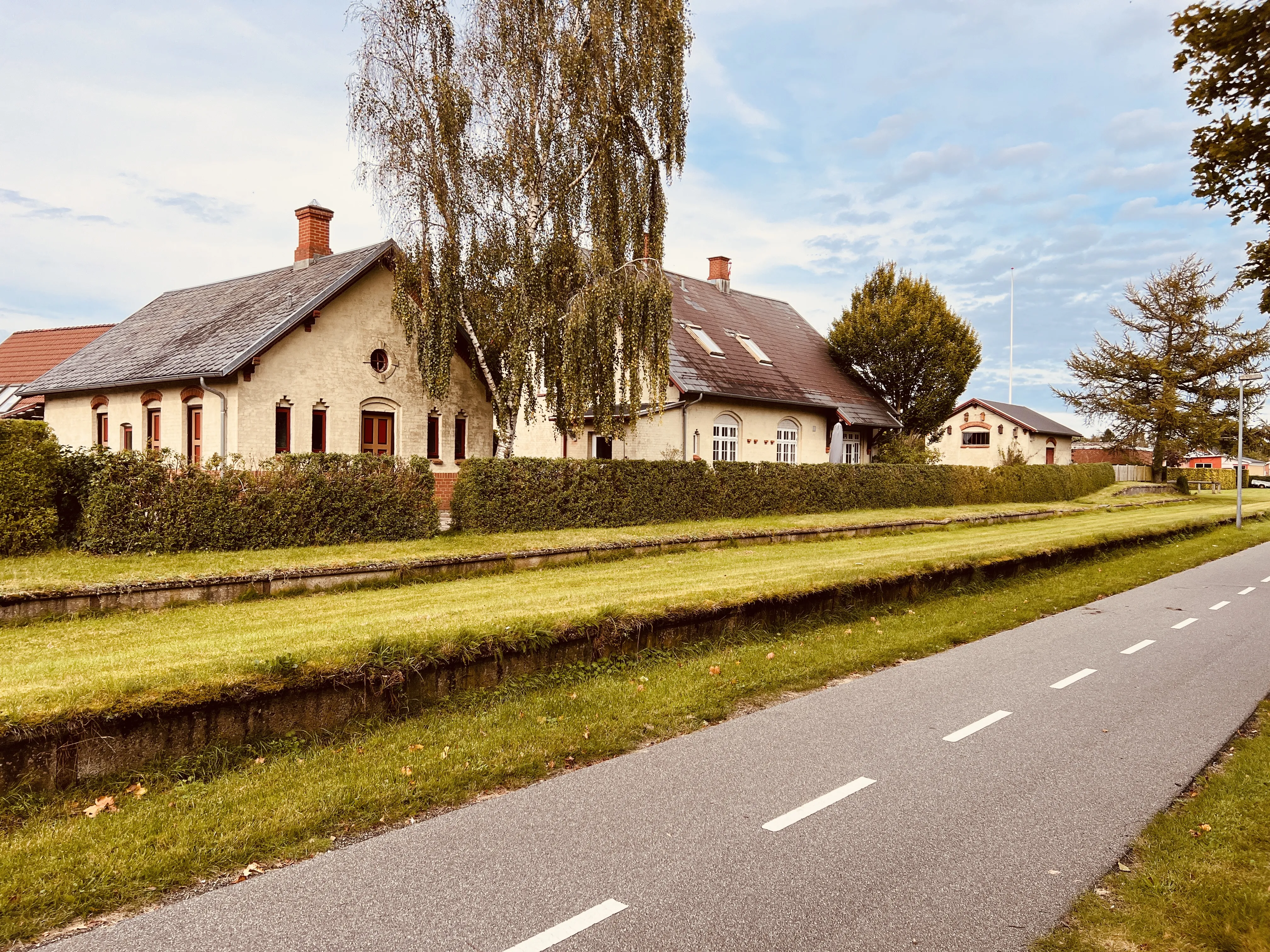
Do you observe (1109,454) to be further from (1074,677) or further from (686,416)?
(1074,677)

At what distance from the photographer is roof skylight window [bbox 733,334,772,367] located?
33.4 meters

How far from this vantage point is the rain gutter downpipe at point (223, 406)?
66.2 ft

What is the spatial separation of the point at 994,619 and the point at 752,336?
25376 millimetres

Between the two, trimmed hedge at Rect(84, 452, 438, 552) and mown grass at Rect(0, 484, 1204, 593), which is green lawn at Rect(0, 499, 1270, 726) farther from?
trimmed hedge at Rect(84, 452, 438, 552)

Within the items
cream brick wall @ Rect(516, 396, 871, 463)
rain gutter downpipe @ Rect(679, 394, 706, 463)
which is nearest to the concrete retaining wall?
cream brick wall @ Rect(516, 396, 871, 463)

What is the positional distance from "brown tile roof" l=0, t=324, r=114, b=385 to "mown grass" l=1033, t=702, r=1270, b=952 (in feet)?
175

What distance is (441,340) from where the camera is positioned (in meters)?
20.2

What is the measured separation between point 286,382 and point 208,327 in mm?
4870

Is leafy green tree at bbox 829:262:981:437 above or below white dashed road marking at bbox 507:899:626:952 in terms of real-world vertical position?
above

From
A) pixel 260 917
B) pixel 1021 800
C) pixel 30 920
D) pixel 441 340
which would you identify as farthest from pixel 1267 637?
pixel 441 340

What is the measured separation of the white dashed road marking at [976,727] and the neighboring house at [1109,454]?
2052 inches

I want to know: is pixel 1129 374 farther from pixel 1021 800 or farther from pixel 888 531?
pixel 1021 800

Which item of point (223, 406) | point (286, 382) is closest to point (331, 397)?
point (286, 382)

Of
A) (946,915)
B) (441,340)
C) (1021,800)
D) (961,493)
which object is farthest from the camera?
(961,493)
